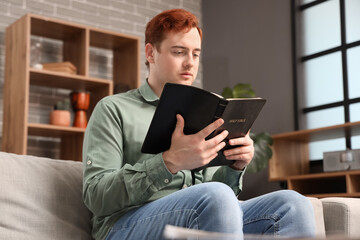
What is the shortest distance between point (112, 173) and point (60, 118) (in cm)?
306

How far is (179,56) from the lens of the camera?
71.7 inches

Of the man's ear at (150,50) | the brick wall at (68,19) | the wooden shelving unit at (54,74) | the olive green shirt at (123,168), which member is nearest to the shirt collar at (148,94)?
the olive green shirt at (123,168)

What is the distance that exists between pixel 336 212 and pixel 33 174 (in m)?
1.02

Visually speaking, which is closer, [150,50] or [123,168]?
[123,168]

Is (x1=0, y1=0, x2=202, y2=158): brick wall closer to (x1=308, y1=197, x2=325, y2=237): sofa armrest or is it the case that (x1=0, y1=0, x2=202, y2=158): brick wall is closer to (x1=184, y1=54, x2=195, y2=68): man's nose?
(x1=184, y1=54, x2=195, y2=68): man's nose

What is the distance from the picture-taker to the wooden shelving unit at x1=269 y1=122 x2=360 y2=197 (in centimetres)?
444

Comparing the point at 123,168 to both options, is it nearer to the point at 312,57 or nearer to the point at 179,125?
the point at 179,125

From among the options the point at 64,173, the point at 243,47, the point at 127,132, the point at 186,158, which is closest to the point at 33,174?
the point at 64,173

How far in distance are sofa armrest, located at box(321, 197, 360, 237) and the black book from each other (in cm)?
53

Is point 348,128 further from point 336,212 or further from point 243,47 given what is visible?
point 336,212

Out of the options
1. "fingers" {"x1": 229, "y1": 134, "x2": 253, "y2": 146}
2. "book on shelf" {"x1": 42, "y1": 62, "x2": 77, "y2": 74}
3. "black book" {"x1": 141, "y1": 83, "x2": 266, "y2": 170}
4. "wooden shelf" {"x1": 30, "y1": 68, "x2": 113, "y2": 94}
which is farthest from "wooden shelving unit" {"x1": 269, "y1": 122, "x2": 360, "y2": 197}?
"black book" {"x1": 141, "y1": 83, "x2": 266, "y2": 170}

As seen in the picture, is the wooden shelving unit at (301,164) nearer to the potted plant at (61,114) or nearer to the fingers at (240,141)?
the potted plant at (61,114)

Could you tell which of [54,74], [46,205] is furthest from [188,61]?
[54,74]

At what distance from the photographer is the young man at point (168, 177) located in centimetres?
134
